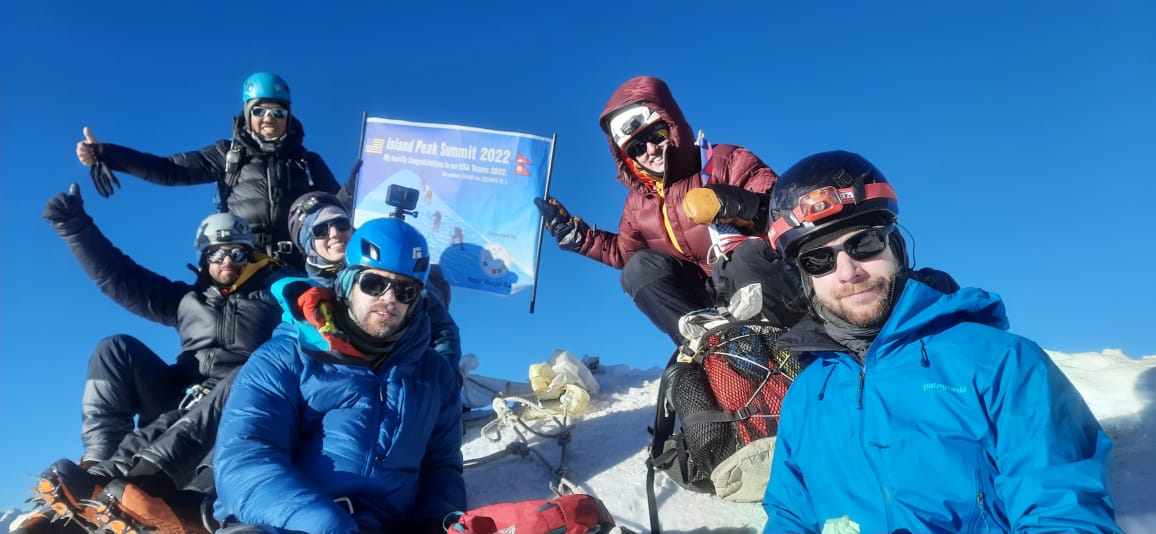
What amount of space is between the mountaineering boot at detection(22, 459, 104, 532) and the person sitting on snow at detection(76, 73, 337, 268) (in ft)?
9.13

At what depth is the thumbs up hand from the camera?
602 cm

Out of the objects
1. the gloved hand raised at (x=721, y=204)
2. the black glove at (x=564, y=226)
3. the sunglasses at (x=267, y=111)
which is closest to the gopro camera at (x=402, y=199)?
the sunglasses at (x=267, y=111)

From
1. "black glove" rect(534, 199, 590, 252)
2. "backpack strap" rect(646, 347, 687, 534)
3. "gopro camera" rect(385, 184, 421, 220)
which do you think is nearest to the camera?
"backpack strap" rect(646, 347, 687, 534)

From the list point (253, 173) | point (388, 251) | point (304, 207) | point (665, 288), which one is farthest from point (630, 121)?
point (253, 173)

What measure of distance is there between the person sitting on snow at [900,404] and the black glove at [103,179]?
5.81 m

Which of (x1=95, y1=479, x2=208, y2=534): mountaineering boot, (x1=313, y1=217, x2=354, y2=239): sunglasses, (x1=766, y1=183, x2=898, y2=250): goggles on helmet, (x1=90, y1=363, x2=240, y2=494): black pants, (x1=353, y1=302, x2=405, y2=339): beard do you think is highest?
(x1=313, y1=217, x2=354, y2=239): sunglasses

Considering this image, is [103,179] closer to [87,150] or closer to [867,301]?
[87,150]

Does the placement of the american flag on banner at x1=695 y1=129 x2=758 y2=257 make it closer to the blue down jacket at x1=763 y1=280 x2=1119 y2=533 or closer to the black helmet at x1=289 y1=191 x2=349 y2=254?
the blue down jacket at x1=763 y1=280 x2=1119 y2=533

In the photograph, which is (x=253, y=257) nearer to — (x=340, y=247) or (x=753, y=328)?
(x=340, y=247)

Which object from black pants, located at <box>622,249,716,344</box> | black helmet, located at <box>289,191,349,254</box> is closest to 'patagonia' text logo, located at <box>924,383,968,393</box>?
black pants, located at <box>622,249,716,344</box>

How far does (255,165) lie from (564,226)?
2.93 metres

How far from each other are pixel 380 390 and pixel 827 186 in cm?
240

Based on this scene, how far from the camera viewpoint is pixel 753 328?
13.7 feet

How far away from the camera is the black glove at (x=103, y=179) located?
607 centimetres
